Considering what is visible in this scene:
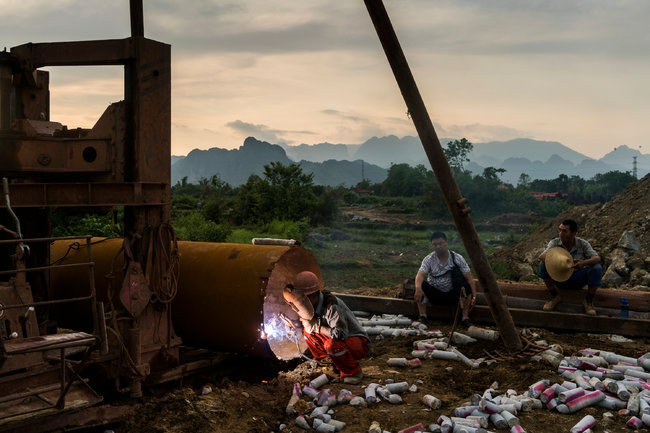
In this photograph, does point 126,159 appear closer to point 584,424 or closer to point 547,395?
point 547,395

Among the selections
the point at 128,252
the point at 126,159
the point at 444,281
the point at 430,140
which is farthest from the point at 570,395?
the point at 126,159

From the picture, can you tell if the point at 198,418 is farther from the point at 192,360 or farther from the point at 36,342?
A: the point at 36,342

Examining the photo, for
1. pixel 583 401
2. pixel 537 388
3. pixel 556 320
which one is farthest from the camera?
pixel 556 320

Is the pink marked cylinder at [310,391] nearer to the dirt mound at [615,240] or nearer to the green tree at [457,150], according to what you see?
the dirt mound at [615,240]

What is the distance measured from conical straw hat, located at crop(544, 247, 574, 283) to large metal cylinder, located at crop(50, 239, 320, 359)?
3938 millimetres

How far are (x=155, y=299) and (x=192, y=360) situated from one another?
1.11 metres

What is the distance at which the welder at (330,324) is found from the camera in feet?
23.8

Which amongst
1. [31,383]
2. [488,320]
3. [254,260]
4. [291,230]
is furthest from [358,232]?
[31,383]

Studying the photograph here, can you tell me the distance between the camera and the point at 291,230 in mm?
28875

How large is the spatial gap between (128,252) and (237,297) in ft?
4.66

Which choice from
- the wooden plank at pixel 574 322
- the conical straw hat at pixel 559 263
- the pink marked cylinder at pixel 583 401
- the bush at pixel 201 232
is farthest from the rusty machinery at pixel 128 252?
the bush at pixel 201 232

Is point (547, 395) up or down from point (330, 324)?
down

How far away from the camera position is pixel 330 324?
7328mm

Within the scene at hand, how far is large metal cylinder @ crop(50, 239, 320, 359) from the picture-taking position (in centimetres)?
715
